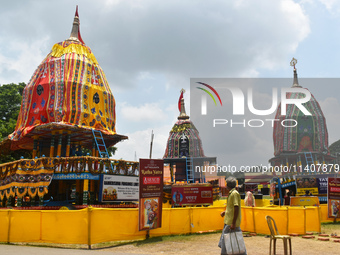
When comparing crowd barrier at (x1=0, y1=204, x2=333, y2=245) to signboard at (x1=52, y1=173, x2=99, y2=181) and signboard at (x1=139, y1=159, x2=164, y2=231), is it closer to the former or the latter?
signboard at (x1=139, y1=159, x2=164, y2=231)

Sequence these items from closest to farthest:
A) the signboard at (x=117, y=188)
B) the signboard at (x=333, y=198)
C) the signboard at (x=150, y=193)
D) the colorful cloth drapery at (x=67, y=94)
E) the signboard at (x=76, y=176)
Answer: the signboard at (x=150, y=193) < the signboard at (x=333, y=198) < the signboard at (x=76, y=176) < the signboard at (x=117, y=188) < the colorful cloth drapery at (x=67, y=94)

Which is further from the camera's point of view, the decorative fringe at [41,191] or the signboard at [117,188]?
the signboard at [117,188]

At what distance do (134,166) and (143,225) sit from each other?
11.7 metres

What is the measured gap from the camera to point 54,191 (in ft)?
86.6

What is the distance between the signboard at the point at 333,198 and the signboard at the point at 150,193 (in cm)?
1038

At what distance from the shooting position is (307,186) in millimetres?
24969

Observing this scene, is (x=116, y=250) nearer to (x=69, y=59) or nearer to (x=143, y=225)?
(x=143, y=225)

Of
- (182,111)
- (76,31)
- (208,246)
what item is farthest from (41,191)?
(182,111)

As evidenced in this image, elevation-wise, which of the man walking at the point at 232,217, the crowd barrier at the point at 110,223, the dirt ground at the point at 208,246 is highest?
the man walking at the point at 232,217

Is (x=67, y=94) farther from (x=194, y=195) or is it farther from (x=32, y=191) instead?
(x=194, y=195)

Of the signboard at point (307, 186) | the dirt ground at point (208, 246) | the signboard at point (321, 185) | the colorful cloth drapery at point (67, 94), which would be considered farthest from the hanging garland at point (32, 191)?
the signboard at point (321, 185)

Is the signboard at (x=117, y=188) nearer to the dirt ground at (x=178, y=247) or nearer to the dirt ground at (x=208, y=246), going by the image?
the dirt ground at (x=178, y=247)

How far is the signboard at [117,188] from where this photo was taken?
20969mm

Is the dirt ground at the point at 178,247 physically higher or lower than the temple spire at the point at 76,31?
lower
